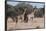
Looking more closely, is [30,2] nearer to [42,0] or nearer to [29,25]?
[42,0]

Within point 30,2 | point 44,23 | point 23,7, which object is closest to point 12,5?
point 23,7

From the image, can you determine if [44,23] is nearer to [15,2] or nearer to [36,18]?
[36,18]

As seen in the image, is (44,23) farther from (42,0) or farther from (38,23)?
(42,0)

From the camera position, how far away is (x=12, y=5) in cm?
128

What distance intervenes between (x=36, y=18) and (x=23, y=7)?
0.90ft

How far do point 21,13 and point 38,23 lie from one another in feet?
1.04

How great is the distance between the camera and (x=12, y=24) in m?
1.27

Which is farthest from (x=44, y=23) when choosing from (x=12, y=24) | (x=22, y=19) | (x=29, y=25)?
(x=12, y=24)

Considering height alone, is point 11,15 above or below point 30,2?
below

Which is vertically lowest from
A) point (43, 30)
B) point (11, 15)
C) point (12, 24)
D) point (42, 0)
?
point (43, 30)

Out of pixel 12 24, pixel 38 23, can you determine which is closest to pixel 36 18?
pixel 38 23

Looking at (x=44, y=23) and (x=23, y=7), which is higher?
(x=23, y=7)

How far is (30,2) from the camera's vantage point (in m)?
1.31

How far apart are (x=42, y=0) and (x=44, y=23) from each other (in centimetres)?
37
